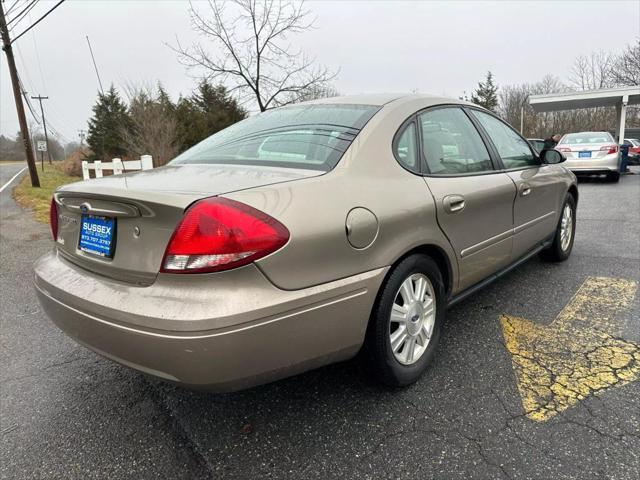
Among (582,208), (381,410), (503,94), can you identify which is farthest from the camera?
(503,94)

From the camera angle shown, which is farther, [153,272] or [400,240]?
[400,240]

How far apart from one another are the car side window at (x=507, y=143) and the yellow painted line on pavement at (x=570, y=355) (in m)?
1.12

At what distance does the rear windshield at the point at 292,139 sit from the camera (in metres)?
2.20

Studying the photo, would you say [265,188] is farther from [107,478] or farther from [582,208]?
[582,208]

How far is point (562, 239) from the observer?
4.31 m

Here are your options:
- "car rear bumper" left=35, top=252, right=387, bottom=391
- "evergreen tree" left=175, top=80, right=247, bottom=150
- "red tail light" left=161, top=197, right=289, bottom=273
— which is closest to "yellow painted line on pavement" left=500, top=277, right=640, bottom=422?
Result: "car rear bumper" left=35, top=252, right=387, bottom=391

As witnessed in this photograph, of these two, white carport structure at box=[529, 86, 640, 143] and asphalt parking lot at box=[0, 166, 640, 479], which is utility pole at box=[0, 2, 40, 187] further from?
white carport structure at box=[529, 86, 640, 143]

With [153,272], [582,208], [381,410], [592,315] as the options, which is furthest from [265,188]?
[582,208]

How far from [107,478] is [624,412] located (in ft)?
7.48

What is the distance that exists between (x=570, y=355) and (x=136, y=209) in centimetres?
246

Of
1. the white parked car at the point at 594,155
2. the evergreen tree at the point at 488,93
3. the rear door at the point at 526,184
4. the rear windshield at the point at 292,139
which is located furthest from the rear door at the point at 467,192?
the evergreen tree at the point at 488,93

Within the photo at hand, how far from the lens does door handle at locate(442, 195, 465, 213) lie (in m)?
2.46

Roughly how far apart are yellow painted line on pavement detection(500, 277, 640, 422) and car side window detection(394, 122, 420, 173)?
127 centimetres

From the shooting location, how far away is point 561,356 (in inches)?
103
